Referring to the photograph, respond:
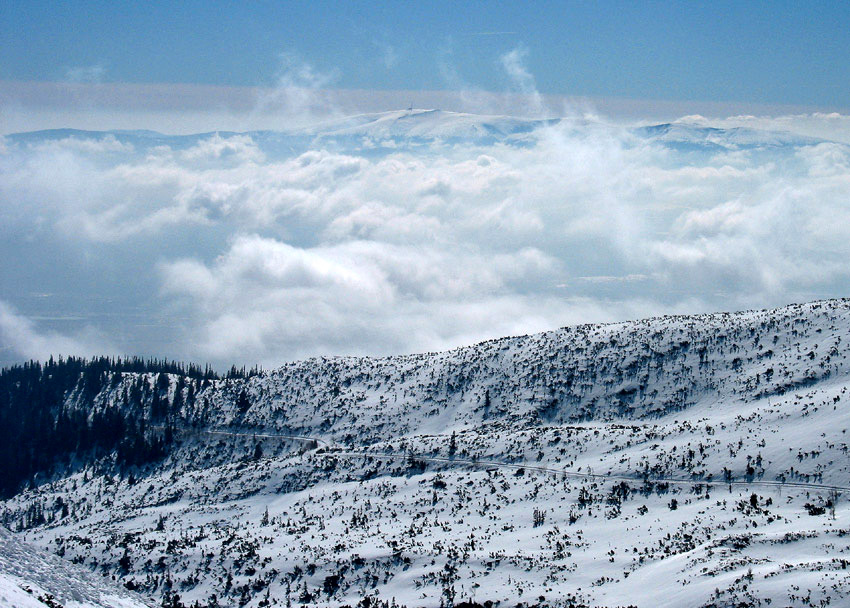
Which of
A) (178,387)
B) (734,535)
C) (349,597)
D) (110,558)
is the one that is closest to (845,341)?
(734,535)

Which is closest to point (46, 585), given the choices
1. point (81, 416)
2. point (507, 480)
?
point (507, 480)

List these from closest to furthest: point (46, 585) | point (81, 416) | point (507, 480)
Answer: point (46, 585), point (507, 480), point (81, 416)

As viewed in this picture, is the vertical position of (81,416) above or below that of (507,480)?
above

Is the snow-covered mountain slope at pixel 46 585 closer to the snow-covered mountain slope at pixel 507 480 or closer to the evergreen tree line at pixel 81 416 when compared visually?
the snow-covered mountain slope at pixel 507 480

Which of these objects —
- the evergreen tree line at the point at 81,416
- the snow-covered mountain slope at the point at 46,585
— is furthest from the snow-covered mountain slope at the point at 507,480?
the snow-covered mountain slope at the point at 46,585

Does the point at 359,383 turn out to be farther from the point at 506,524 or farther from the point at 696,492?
the point at 696,492

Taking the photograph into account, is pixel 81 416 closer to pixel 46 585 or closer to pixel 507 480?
pixel 507 480
